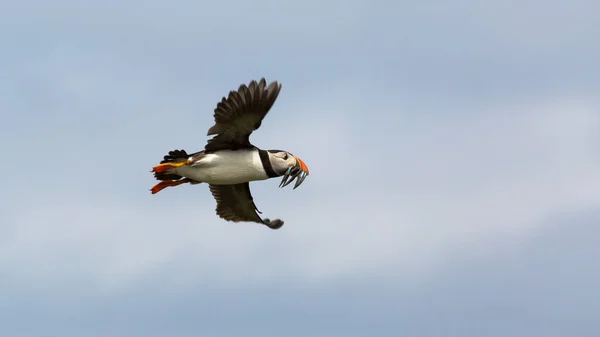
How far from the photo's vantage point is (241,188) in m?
26.1

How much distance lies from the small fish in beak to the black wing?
1977mm

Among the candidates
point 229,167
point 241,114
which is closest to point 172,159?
point 229,167

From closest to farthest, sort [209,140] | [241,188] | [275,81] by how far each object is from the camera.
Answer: [275,81], [209,140], [241,188]

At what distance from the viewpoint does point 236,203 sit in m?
26.4

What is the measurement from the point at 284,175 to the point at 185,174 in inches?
83.4

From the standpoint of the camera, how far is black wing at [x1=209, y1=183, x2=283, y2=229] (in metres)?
26.1

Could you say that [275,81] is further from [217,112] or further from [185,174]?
[185,174]

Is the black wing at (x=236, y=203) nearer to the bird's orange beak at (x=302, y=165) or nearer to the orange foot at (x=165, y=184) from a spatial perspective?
the orange foot at (x=165, y=184)

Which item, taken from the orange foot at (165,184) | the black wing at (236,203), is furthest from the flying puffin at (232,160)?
the black wing at (236,203)

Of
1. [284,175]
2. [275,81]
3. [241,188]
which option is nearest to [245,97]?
[275,81]

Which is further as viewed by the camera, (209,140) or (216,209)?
(216,209)

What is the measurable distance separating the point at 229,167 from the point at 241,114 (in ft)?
4.64

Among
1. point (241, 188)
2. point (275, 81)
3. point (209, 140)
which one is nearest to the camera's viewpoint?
point (275, 81)

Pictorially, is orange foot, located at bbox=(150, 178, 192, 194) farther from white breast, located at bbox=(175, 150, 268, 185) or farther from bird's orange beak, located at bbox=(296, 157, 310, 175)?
bird's orange beak, located at bbox=(296, 157, 310, 175)
